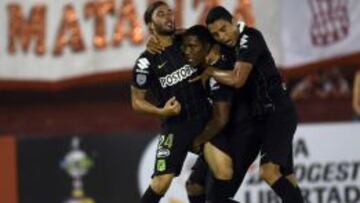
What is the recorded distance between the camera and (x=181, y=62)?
1070 cm

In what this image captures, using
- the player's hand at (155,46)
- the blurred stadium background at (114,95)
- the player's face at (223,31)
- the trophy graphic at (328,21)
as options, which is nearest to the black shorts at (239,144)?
the player's face at (223,31)

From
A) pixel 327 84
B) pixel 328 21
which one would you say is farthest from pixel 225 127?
pixel 327 84

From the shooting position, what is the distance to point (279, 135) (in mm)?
10656

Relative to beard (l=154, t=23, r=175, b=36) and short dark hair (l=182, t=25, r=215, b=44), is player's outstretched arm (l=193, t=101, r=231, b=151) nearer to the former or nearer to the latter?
short dark hair (l=182, t=25, r=215, b=44)

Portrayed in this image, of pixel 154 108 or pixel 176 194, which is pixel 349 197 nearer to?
pixel 176 194

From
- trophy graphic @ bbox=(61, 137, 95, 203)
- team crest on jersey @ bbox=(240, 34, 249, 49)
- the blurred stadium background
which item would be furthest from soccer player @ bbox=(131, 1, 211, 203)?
trophy graphic @ bbox=(61, 137, 95, 203)

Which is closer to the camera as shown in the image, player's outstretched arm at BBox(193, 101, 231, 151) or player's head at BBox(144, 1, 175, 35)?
player's head at BBox(144, 1, 175, 35)

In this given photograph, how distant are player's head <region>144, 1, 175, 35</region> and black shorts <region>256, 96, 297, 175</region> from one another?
969 millimetres

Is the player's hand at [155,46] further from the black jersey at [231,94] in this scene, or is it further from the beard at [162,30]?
the black jersey at [231,94]

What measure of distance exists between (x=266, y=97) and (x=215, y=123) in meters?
0.43

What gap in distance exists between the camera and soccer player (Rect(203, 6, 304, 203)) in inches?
414

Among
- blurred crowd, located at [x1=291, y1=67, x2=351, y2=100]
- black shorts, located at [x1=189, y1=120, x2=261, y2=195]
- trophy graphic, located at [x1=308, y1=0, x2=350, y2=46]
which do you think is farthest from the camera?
blurred crowd, located at [x1=291, y1=67, x2=351, y2=100]

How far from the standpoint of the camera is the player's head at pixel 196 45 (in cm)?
1070

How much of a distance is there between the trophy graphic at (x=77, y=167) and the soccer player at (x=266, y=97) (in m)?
3.86
